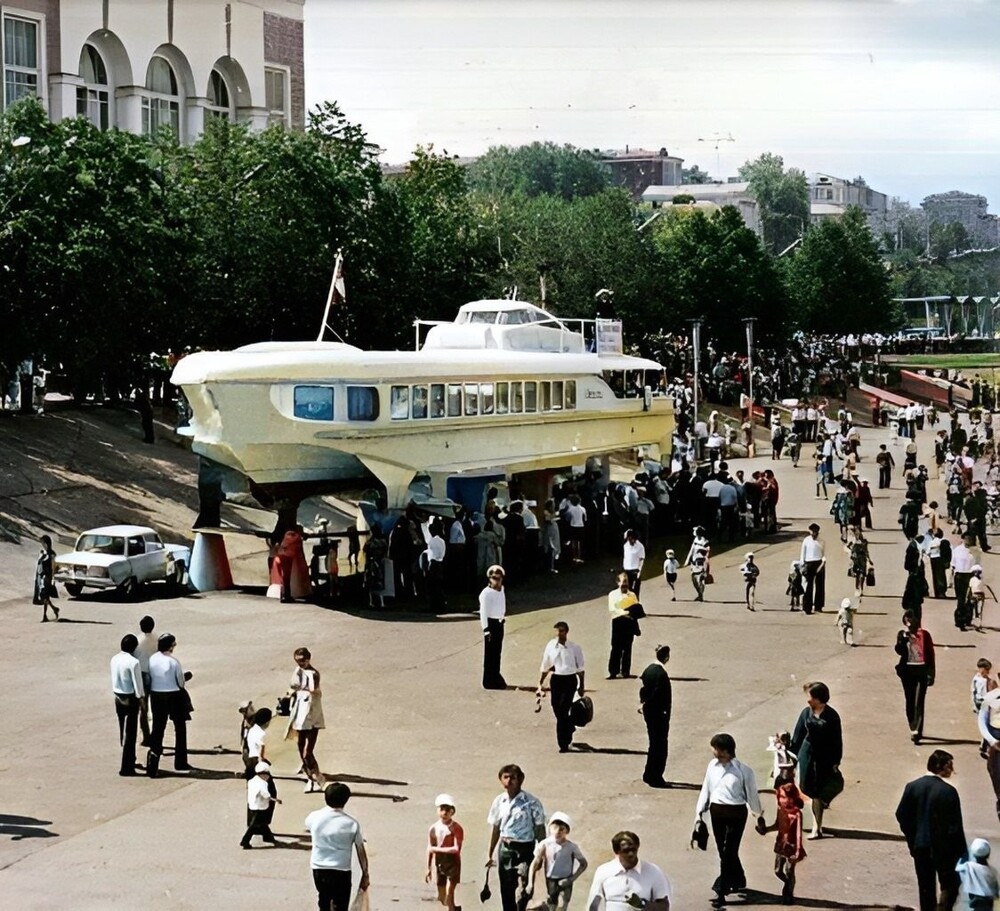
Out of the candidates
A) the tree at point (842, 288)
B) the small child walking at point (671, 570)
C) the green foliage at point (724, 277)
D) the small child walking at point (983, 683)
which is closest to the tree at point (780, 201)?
the tree at point (842, 288)

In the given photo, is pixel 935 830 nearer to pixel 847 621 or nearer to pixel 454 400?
pixel 847 621

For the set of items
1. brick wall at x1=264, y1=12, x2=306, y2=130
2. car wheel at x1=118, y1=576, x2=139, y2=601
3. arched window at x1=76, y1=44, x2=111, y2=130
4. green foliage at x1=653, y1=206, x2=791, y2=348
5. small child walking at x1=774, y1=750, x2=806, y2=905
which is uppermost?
brick wall at x1=264, y1=12, x2=306, y2=130

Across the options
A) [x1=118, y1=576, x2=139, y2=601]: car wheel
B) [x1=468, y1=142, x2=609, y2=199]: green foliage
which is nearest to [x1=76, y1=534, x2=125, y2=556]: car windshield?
[x1=118, y1=576, x2=139, y2=601]: car wheel

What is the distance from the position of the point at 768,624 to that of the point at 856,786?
31.5ft

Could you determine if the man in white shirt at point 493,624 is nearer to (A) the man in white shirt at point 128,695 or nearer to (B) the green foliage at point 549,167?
(A) the man in white shirt at point 128,695

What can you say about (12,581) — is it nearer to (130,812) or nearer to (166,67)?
(130,812)

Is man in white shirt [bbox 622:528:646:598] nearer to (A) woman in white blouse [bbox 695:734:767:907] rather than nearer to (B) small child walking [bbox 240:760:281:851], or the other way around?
(B) small child walking [bbox 240:760:281:851]

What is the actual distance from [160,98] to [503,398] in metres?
44.2

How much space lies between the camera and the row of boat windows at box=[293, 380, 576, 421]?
29.4 metres

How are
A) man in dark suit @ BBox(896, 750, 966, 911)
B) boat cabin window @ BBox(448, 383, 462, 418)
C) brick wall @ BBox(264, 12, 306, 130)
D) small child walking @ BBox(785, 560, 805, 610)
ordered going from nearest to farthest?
man in dark suit @ BBox(896, 750, 966, 911), small child walking @ BBox(785, 560, 805, 610), boat cabin window @ BBox(448, 383, 462, 418), brick wall @ BBox(264, 12, 306, 130)

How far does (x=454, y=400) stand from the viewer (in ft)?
106

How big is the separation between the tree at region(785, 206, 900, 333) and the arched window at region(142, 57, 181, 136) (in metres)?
33.3

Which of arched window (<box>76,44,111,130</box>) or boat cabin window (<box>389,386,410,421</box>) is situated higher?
arched window (<box>76,44,111,130</box>)

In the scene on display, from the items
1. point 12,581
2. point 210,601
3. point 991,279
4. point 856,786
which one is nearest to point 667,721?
point 856,786
